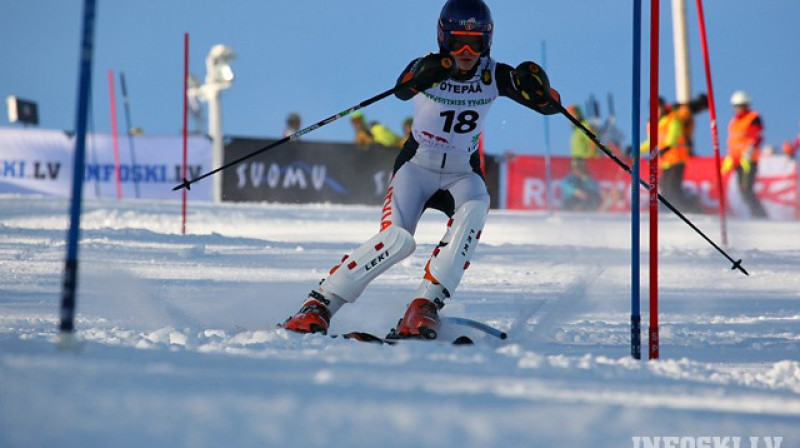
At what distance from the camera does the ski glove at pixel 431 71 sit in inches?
191

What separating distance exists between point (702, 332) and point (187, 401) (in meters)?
3.65

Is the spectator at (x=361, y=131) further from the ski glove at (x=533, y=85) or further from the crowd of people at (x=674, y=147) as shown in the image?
the ski glove at (x=533, y=85)

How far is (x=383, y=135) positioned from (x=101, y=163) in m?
4.67

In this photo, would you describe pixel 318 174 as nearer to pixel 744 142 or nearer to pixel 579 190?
pixel 579 190

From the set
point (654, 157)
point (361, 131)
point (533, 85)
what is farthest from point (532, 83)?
point (361, 131)

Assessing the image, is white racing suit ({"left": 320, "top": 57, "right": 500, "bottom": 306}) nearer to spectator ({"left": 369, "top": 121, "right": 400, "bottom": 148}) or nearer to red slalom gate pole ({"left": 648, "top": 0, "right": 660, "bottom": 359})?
red slalom gate pole ({"left": 648, "top": 0, "right": 660, "bottom": 359})

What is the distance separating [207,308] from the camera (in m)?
5.70

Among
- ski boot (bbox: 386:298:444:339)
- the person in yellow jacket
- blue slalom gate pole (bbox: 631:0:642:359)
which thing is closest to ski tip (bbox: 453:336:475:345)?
ski boot (bbox: 386:298:444:339)

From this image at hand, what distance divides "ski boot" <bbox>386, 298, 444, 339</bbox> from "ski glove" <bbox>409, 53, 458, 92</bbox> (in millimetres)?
1001

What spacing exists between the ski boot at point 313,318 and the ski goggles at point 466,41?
1.33m

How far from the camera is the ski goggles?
16.2ft

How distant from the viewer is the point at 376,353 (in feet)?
11.6

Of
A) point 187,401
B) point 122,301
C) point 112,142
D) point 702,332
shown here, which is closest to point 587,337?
point 702,332

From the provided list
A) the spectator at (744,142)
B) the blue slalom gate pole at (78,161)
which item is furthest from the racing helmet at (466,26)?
the spectator at (744,142)
